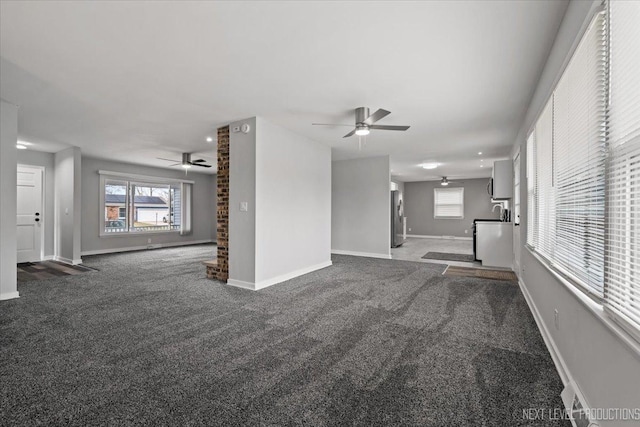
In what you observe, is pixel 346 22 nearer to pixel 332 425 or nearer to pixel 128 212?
pixel 332 425

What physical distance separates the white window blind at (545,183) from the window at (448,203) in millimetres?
8864

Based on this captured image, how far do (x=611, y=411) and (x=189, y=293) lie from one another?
13.1 feet

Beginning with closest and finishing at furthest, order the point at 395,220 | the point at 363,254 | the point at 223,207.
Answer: the point at 223,207 < the point at 363,254 < the point at 395,220

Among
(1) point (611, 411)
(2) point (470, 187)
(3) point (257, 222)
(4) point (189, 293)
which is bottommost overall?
(4) point (189, 293)

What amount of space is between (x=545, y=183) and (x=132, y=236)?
30.0ft

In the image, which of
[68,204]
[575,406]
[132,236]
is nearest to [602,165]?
[575,406]

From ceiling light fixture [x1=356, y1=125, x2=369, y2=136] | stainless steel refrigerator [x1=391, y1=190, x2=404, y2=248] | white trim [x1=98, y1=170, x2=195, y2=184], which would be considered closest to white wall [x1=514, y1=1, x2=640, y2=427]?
ceiling light fixture [x1=356, y1=125, x2=369, y2=136]

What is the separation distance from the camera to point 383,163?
6.89m

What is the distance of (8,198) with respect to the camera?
12.1 feet

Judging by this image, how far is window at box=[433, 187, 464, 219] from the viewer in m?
11.4

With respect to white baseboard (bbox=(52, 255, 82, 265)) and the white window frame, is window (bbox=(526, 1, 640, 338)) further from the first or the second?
the white window frame

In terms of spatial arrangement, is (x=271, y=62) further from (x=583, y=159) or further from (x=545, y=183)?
(x=545, y=183)

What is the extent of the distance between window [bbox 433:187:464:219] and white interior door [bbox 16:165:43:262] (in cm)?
1228

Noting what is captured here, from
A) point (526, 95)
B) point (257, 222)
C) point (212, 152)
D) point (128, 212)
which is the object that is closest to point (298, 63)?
point (257, 222)
